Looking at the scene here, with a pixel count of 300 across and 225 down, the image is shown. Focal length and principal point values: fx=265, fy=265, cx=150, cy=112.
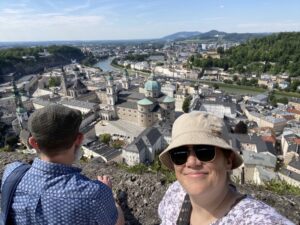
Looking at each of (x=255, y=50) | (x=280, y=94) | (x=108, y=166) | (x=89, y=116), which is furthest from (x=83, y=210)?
(x=255, y=50)

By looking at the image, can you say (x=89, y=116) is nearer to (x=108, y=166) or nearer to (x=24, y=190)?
(x=108, y=166)

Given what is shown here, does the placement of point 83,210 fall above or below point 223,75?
above

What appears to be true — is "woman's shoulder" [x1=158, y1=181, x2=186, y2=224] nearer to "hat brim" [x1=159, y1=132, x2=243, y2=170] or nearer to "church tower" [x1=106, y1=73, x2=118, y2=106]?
"hat brim" [x1=159, y1=132, x2=243, y2=170]

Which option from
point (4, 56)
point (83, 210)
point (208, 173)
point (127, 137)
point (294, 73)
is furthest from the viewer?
point (4, 56)

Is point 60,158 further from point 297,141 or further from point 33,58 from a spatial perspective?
point 33,58

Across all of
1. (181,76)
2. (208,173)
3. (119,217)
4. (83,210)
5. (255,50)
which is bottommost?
(181,76)

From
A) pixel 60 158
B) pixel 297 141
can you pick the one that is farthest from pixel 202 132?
pixel 297 141
